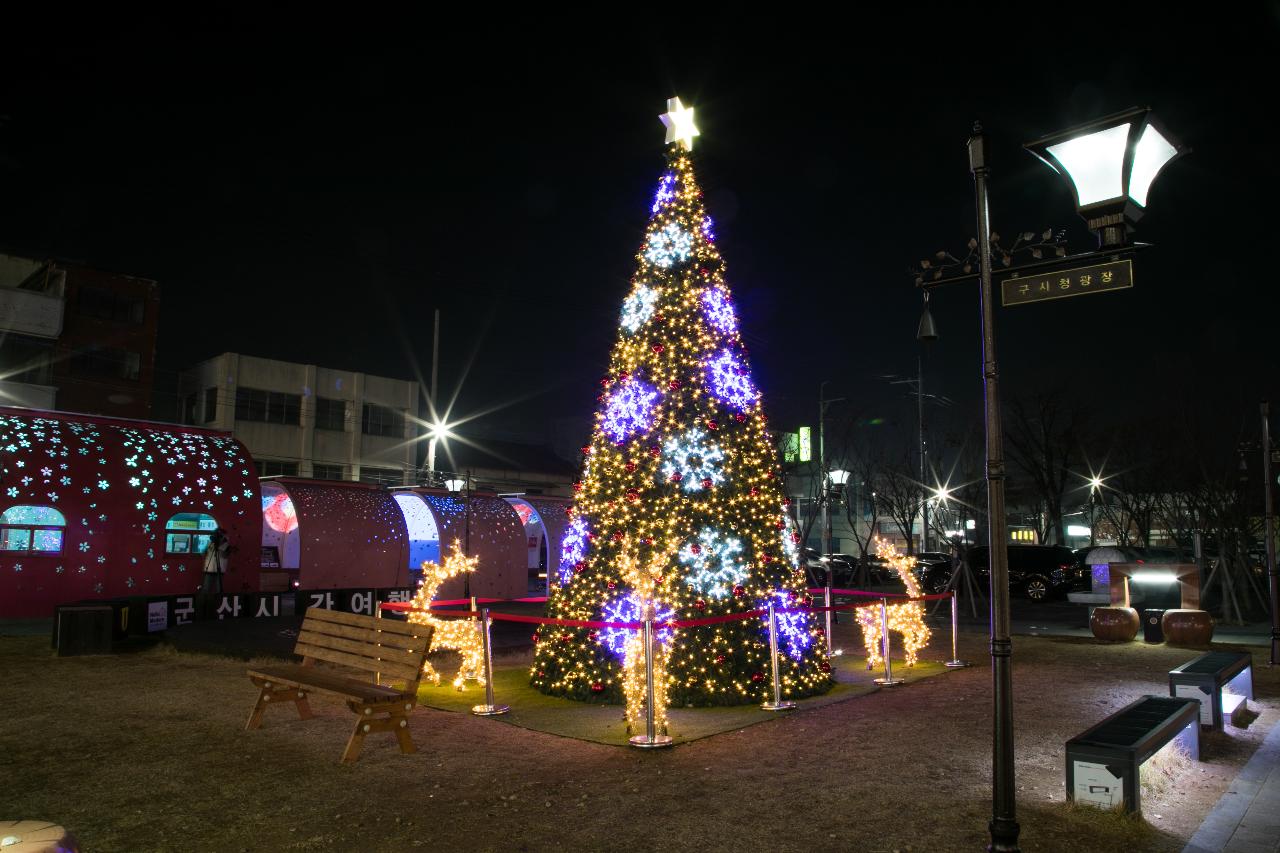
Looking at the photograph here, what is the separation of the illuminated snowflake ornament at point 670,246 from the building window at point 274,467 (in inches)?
1611

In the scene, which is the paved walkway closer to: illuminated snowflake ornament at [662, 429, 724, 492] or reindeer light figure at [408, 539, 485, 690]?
illuminated snowflake ornament at [662, 429, 724, 492]

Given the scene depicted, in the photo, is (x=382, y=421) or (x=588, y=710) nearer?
(x=588, y=710)

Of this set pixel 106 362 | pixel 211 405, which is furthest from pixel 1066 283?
pixel 211 405

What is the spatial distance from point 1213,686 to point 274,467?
46502 mm

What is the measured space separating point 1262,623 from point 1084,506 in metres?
37.0

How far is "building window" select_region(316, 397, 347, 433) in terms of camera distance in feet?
160

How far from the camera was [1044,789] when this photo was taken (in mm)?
6379

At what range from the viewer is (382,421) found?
51.8 m

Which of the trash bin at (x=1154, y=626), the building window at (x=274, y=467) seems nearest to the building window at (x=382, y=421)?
the building window at (x=274, y=467)

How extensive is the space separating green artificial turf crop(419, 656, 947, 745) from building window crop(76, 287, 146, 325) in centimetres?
4057

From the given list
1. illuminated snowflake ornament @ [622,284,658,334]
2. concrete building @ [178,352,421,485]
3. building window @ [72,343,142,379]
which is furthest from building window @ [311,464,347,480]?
illuminated snowflake ornament @ [622,284,658,334]

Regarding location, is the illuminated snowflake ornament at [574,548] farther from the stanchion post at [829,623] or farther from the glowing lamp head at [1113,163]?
the glowing lamp head at [1113,163]

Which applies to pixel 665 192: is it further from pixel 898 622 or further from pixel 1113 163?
pixel 898 622

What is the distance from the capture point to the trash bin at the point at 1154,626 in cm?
1620
